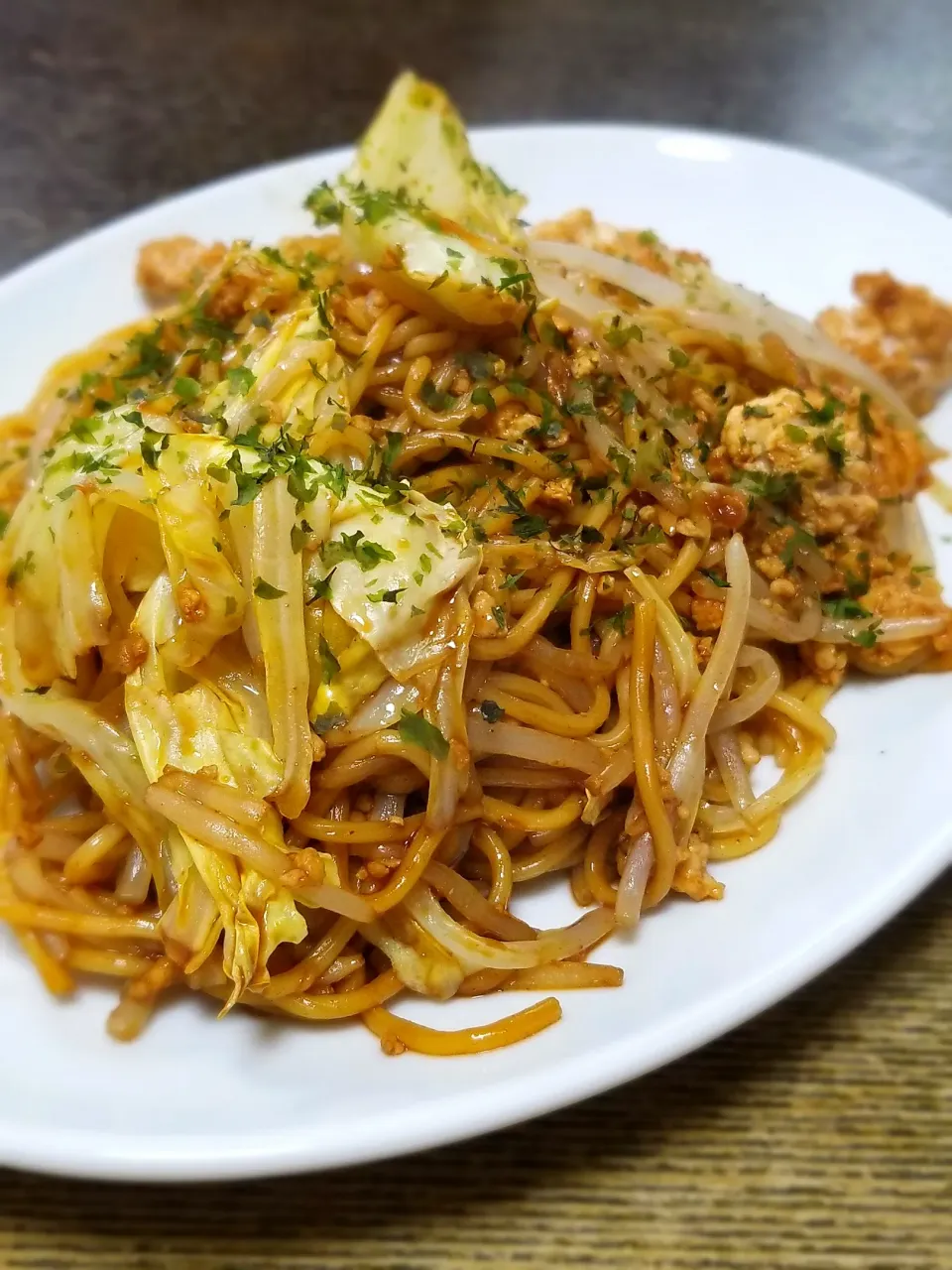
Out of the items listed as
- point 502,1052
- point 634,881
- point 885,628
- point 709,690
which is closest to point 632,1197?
point 502,1052

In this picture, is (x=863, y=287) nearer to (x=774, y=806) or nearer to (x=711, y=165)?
(x=711, y=165)

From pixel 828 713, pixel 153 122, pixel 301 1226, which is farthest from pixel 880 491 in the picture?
pixel 153 122

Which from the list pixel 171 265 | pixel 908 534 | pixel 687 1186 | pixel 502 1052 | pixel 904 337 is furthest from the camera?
pixel 171 265

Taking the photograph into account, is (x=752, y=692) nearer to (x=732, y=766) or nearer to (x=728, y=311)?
(x=732, y=766)

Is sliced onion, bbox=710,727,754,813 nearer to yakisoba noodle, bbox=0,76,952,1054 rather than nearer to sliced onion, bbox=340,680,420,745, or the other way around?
yakisoba noodle, bbox=0,76,952,1054

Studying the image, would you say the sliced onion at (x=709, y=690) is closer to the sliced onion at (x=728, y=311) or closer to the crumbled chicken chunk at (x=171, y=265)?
the sliced onion at (x=728, y=311)

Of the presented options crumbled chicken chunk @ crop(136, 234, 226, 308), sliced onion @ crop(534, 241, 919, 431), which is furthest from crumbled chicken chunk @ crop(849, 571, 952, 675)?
crumbled chicken chunk @ crop(136, 234, 226, 308)
